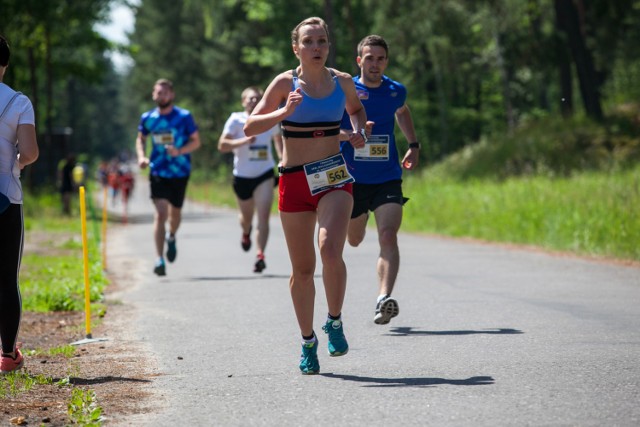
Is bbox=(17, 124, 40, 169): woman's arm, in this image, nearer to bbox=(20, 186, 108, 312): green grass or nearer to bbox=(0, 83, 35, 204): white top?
bbox=(0, 83, 35, 204): white top

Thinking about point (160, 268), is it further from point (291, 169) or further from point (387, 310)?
point (291, 169)

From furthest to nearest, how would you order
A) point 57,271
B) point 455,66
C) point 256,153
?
1. point 455,66
2. point 57,271
3. point 256,153

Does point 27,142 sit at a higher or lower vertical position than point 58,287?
higher

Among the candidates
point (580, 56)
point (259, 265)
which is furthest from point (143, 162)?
point (580, 56)

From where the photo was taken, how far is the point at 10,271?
7473 mm

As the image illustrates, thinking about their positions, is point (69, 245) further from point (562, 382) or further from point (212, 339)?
point (562, 382)

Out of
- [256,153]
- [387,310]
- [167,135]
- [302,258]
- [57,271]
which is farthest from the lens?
[57,271]

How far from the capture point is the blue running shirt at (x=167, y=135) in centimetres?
1439

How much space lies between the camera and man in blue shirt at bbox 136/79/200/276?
14.4 m

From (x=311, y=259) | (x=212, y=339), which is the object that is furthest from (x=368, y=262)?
(x=311, y=259)

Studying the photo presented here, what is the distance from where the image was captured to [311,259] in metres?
7.40

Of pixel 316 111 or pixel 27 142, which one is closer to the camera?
pixel 316 111

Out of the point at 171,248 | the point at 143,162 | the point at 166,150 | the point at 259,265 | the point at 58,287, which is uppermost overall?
the point at 166,150

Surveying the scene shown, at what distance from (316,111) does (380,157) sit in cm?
262
